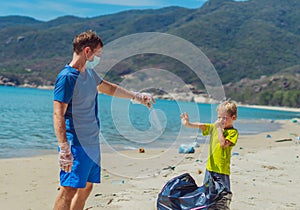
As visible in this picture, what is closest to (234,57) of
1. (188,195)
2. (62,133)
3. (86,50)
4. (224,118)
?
(224,118)

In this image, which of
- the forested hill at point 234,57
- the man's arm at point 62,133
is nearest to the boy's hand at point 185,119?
the man's arm at point 62,133

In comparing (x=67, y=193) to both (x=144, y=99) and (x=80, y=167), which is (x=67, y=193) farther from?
(x=144, y=99)

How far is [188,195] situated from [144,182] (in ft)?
10.7

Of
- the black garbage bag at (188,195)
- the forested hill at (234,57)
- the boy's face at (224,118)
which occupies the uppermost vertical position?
the forested hill at (234,57)

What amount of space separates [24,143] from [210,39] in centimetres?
15835

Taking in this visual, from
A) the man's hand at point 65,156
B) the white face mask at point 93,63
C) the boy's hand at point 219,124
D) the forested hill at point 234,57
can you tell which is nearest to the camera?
the man's hand at point 65,156

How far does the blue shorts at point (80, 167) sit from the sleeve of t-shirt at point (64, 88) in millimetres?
459

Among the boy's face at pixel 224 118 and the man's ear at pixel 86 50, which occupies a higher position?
the man's ear at pixel 86 50

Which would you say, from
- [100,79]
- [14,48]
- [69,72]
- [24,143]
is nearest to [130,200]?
[100,79]

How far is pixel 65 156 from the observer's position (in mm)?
3699

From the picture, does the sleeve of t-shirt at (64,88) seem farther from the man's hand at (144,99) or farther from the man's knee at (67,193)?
the man's hand at (144,99)

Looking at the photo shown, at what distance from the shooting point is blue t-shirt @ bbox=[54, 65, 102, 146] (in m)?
3.72

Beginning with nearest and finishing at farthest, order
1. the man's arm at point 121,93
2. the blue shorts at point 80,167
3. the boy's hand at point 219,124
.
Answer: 1. the blue shorts at point 80,167
2. the man's arm at point 121,93
3. the boy's hand at point 219,124

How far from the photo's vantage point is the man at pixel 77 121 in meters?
3.71
